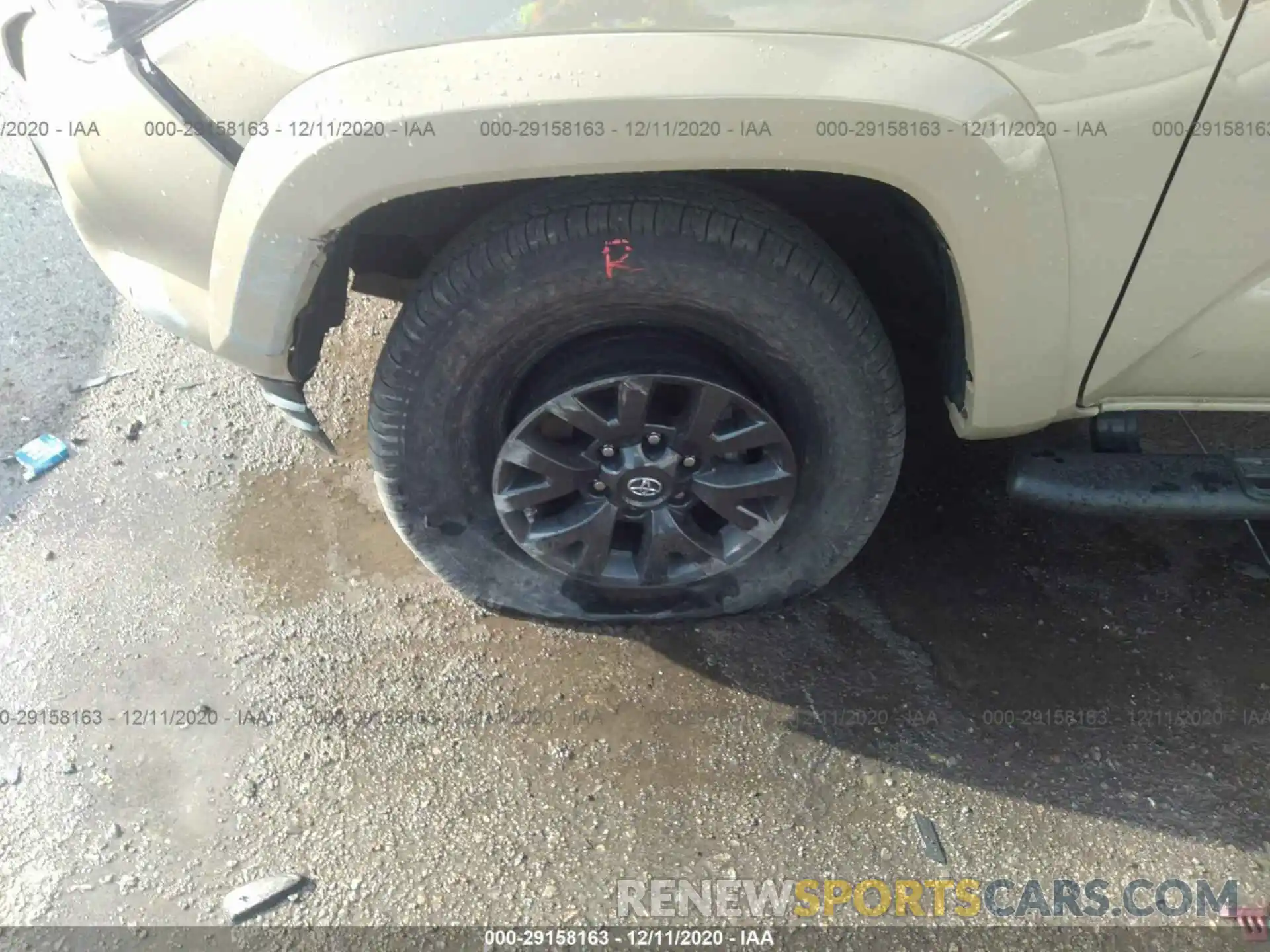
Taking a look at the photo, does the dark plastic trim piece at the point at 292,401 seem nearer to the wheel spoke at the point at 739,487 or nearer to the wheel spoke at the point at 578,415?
the wheel spoke at the point at 578,415

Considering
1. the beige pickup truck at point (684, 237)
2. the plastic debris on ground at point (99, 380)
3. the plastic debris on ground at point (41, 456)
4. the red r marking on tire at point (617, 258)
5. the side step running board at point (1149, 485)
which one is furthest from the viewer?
the plastic debris on ground at point (99, 380)

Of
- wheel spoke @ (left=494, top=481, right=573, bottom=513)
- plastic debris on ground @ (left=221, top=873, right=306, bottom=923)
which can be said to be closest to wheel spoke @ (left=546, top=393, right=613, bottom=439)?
wheel spoke @ (left=494, top=481, right=573, bottom=513)

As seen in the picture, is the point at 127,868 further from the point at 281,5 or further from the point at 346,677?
the point at 281,5

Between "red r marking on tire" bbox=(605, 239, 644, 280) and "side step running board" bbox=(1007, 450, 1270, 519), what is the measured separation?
1.02 m

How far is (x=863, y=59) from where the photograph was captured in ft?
4.70

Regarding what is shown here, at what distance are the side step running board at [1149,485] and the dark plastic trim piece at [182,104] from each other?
5.63 feet

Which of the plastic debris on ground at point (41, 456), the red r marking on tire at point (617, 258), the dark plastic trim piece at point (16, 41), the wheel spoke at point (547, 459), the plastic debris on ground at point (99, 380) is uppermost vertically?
the dark plastic trim piece at point (16, 41)

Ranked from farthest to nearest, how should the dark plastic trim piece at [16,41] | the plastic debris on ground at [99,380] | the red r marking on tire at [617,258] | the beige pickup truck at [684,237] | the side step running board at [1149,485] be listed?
1. the plastic debris on ground at [99,380]
2. the side step running board at [1149,485]
3. the dark plastic trim piece at [16,41]
4. the red r marking on tire at [617,258]
5. the beige pickup truck at [684,237]

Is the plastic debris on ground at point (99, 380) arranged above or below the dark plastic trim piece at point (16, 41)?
below

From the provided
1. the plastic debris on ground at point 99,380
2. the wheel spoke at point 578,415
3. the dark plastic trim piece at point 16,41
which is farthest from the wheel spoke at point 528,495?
the plastic debris on ground at point 99,380

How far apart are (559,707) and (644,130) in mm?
1306

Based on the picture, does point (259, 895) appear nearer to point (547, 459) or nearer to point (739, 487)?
point (547, 459)

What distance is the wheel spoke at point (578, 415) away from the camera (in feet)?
6.08

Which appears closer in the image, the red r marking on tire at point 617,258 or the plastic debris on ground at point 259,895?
the red r marking on tire at point 617,258
